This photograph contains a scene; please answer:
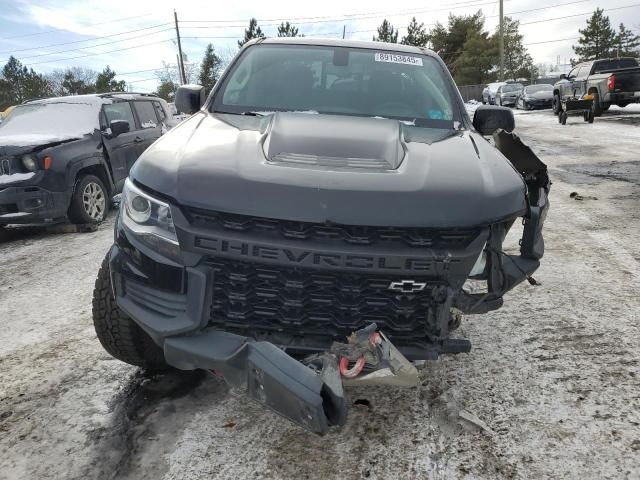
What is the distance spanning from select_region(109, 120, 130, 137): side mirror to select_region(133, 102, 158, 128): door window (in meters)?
0.94

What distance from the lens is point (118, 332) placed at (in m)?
2.51

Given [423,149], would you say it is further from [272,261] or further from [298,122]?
[272,261]

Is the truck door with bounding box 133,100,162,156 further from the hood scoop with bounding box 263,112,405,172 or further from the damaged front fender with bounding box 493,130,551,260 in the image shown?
the damaged front fender with bounding box 493,130,551,260

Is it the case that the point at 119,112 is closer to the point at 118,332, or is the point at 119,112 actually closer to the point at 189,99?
the point at 189,99

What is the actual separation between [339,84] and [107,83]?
233 feet

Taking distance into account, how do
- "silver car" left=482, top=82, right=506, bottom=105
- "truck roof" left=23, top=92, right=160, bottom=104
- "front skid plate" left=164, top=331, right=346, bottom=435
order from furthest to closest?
1. "silver car" left=482, top=82, right=506, bottom=105
2. "truck roof" left=23, top=92, right=160, bottom=104
3. "front skid plate" left=164, top=331, right=346, bottom=435

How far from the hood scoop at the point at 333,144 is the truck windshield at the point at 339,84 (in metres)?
0.52

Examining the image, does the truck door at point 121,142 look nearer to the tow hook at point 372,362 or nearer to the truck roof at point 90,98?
the truck roof at point 90,98

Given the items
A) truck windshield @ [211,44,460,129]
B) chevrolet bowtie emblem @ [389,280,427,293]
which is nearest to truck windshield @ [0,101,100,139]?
truck windshield @ [211,44,460,129]

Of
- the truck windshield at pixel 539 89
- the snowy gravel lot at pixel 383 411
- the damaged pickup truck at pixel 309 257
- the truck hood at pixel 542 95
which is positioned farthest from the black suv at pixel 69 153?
the truck windshield at pixel 539 89

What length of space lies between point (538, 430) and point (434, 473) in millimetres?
547

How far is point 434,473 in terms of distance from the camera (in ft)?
6.59

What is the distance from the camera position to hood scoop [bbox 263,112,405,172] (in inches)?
83.2

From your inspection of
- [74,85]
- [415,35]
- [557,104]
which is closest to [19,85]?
[74,85]
